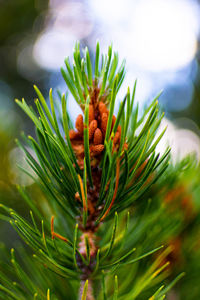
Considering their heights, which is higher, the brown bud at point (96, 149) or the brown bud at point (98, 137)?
the brown bud at point (98, 137)

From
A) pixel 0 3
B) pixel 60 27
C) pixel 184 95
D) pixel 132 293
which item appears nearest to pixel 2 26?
pixel 0 3

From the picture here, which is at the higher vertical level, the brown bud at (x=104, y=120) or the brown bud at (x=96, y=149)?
the brown bud at (x=104, y=120)

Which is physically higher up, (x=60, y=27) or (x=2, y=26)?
(x=60, y=27)

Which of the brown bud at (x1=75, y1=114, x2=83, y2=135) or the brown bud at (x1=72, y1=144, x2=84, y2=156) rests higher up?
the brown bud at (x1=75, y1=114, x2=83, y2=135)

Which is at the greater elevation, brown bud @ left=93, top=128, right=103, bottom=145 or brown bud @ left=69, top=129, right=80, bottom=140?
brown bud @ left=69, top=129, right=80, bottom=140

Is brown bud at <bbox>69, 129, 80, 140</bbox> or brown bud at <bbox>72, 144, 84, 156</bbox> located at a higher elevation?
brown bud at <bbox>69, 129, 80, 140</bbox>

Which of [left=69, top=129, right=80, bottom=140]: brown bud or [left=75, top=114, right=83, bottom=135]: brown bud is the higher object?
[left=75, top=114, right=83, bottom=135]: brown bud

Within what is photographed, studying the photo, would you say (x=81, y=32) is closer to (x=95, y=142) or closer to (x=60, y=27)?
(x=60, y=27)

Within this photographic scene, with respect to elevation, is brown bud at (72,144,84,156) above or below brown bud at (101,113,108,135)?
below

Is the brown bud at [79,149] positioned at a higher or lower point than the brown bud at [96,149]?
higher

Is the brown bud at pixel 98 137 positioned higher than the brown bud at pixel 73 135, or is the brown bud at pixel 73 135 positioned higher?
the brown bud at pixel 73 135

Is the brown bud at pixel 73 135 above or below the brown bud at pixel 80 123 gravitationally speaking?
below
